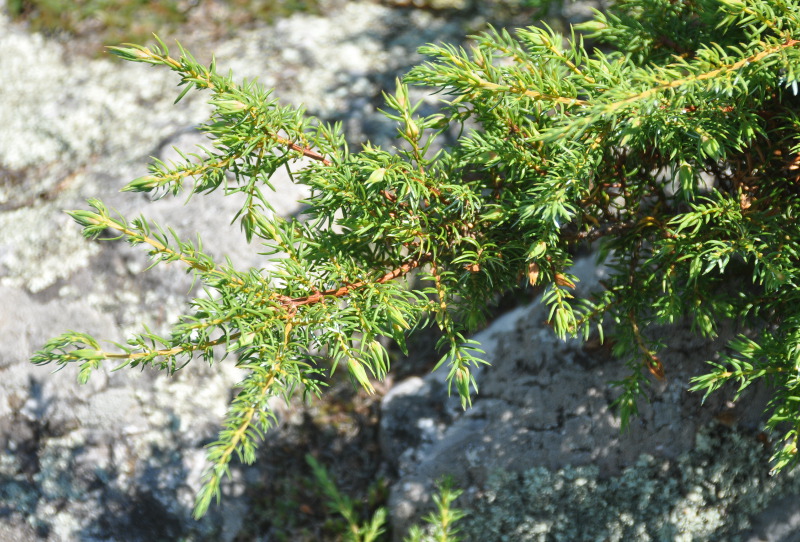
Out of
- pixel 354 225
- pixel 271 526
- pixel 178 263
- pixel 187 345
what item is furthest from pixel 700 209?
pixel 178 263

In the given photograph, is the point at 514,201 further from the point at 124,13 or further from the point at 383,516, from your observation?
the point at 124,13

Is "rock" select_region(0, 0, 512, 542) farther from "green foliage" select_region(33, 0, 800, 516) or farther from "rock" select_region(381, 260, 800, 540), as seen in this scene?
"green foliage" select_region(33, 0, 800, 516)

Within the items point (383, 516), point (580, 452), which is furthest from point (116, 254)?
point (580, 452)

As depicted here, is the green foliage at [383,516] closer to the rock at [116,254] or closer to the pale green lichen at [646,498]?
the pale green lichen at [646,498]

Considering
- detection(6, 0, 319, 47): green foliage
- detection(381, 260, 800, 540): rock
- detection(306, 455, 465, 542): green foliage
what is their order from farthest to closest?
detection(6, 0, 319, 47): green foliage
detection(381, 260, 800, 540): rock
detection(306, 455, 465, 542): green foliage

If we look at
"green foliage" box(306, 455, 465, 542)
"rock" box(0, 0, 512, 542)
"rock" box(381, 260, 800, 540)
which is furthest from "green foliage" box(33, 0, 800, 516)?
"rock" box(0, 0, 512, 542)

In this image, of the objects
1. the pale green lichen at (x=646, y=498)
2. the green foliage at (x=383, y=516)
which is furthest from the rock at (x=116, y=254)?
the pale green lichen at (x=646, y=498)

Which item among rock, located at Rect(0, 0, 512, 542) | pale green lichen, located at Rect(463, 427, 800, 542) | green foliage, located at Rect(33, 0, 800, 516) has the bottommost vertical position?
pale green lichen, located at Rect(463, 427, 800, 542)
